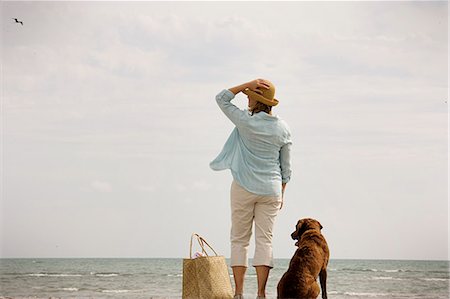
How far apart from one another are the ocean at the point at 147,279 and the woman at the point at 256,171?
35.0 feet

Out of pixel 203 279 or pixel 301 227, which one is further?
pixel 301 227

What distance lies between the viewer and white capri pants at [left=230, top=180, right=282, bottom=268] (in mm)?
6223

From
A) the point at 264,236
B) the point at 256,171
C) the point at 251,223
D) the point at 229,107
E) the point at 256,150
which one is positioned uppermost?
the point at 229,107

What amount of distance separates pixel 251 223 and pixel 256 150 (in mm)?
607

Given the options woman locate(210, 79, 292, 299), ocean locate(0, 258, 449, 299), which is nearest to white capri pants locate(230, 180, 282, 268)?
woman locate(210, 79, 292, 299)

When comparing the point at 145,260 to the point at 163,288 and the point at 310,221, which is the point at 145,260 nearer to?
the point at 163,288

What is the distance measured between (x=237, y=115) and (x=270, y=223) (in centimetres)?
91

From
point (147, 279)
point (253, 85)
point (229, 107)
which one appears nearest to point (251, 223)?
point (229, 107)

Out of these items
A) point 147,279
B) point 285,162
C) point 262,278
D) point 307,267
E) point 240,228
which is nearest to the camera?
point 307,267

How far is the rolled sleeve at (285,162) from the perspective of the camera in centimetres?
638

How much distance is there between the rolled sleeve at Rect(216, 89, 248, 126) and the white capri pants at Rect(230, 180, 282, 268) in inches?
20.6

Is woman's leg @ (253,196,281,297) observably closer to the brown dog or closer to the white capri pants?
the white capri pants

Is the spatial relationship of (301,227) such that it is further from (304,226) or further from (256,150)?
(256,150)

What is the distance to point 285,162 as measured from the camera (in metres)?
6.43
